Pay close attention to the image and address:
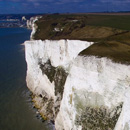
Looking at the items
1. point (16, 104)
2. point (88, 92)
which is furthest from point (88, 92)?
point (16, 104)

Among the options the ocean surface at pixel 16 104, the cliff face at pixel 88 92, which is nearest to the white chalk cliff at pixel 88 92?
the cliff face at pixel 88 92

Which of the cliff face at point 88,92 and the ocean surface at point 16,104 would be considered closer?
the cliff face at point 88,92

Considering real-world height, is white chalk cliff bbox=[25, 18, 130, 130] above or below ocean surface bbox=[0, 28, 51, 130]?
above

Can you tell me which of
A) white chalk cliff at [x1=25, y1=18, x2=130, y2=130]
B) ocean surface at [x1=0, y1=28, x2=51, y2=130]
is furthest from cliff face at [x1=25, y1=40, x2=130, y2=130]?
ocean surface at [x1=0, y1=28, x2=51, y2=130]

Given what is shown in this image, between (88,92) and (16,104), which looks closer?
(88,92)

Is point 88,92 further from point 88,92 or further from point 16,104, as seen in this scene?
point 16,104

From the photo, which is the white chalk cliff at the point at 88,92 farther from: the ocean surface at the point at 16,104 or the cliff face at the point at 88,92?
the ocean surface at the point at 16,104

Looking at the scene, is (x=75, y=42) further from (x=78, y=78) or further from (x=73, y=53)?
(x=78, y=78)

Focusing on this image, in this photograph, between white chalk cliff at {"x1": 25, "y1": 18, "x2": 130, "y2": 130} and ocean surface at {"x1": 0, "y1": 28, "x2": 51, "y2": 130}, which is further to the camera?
ocean surface at {"x1": 0, "y1": 28, "x2": 51, "y2": 130}

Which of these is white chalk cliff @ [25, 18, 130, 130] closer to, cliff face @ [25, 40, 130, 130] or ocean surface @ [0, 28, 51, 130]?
cliff face @ [25, 40, 130, 130]

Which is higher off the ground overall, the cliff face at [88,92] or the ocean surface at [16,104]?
the cliff face at [88,92]
